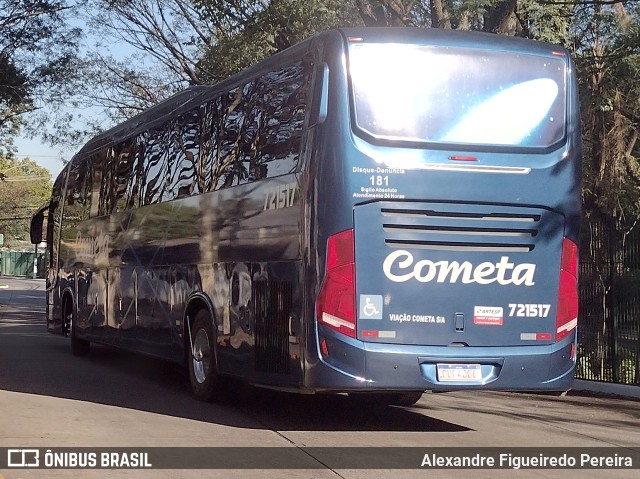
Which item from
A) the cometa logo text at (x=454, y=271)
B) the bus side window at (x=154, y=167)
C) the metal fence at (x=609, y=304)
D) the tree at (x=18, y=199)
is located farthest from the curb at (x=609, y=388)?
the tree at (x=18, y=199)

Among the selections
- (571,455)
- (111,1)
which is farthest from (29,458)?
(111,1)

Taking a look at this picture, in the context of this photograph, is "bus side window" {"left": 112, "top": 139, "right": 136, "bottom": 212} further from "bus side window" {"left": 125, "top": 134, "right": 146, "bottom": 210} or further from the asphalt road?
the asphalt road

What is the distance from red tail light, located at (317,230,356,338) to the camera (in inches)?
380

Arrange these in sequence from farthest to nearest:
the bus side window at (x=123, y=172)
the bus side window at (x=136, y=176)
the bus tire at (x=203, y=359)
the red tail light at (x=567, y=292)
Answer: the bus side window at (x=123, y=172) < the bus side window at (x=136, y=176) < the bus tire at (x=203, y=359) < the red tail light at (x=567, y=292)

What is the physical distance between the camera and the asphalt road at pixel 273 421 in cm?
895

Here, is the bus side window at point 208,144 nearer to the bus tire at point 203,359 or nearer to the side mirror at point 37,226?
the bus tire at point 203,359

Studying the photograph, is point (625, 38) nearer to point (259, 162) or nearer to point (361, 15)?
point (361, 15)

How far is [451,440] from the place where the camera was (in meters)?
10.1

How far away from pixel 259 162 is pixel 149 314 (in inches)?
161

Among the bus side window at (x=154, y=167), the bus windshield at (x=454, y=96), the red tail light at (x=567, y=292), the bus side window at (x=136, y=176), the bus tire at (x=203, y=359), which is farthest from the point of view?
the bus side window at (x=136, y=176)

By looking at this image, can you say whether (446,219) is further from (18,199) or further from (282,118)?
(18,199)

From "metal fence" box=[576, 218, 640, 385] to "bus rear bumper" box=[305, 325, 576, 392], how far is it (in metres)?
4.83

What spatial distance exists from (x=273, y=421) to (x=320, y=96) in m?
3.41

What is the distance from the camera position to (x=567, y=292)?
34.1ft
